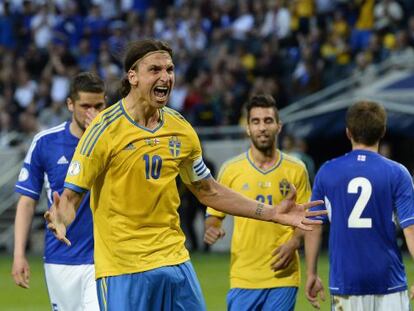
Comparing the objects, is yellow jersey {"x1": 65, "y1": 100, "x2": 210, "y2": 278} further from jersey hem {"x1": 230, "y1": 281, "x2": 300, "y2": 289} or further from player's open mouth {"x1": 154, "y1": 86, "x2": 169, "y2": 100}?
jersey hem {"x1": 230, "y1": 281, "x2": 300, "y2": 289}

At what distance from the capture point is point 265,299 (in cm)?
935

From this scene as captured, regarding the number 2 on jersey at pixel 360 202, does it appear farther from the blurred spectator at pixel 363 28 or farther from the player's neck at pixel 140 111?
the blurred spectator at pixel 363 28

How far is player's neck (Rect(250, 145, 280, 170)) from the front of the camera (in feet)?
31.6

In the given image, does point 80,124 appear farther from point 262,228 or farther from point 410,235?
point 410,235

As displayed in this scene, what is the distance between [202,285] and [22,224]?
321 inches

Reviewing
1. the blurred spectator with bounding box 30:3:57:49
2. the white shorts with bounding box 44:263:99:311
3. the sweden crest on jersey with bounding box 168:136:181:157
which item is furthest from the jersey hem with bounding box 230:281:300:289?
the blurred spectator with bounding box 30:3:57:49

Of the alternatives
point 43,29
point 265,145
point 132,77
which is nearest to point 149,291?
point 132,77

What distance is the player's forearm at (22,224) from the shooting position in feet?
28.4

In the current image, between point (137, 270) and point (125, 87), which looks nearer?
point (137, 270)

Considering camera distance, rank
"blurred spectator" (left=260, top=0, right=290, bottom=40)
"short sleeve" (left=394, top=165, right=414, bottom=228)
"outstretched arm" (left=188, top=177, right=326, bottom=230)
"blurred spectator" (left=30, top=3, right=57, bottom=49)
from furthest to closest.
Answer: "blurred spectator" (left=30, top=3, right=57, bottom=49) → "blurred spectator" (left=260, top=0, right=290, bottom=40) → "short sleeve" (left=394, top=165, right=414, bottom=228) → "outstretched arm" (left=188, top=177, right=326, bottom=230)

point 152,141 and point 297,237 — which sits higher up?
point 152,141

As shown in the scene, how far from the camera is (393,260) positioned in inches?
310

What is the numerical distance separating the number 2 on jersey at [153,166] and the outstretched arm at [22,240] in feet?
6.49

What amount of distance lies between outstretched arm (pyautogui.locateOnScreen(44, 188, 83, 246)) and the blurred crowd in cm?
1507
